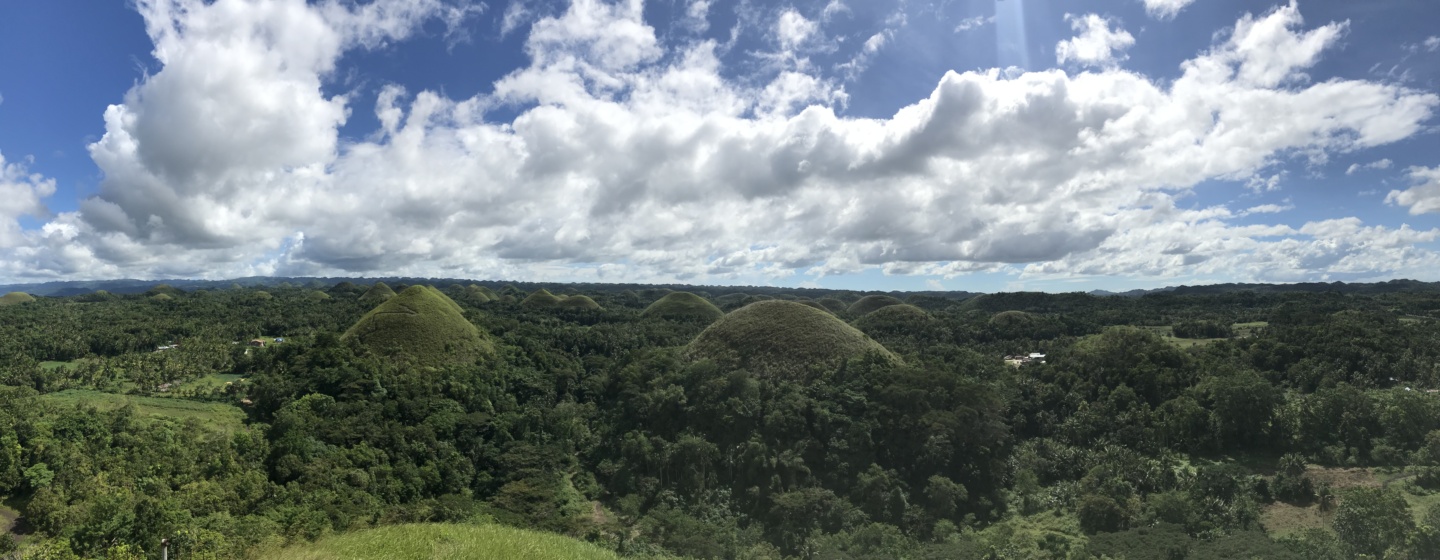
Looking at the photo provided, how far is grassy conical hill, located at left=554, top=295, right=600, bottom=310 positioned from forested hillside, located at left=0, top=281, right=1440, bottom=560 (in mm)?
42160

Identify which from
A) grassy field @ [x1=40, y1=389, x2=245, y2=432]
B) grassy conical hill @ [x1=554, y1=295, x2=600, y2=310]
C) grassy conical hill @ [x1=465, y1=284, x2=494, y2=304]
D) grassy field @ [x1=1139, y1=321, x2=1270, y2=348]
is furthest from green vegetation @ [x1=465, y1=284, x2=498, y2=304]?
grassy field @ [x1=1139, y1=321, x2=1270, y2=348]

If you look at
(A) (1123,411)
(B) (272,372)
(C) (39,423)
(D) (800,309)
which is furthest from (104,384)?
(A) (1123,411)

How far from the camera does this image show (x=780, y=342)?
131 feet

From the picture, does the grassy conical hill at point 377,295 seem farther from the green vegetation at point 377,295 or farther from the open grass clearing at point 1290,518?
the open grass clearing at point 1290,518

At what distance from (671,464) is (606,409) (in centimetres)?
932

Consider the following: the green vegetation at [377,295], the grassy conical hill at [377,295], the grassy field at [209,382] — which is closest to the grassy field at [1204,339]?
the grassy field at [209,382]

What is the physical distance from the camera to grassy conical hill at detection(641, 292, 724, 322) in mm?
75938

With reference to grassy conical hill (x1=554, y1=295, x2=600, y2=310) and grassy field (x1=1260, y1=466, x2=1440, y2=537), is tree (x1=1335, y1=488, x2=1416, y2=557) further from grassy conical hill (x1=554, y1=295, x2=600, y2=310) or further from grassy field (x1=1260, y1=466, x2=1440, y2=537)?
grassy conical hill (x1=554, y1=295, x2=600, y2=310)

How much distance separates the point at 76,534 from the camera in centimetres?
1447

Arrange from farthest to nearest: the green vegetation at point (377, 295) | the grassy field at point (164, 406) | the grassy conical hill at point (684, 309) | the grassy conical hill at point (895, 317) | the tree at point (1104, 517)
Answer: the grassy conical hill at point (684, 309) < the green vegetation at point (377, 295) < the grassy conical hill at point (895, 317) < the grassy field at point (164, 406) < the tree at point (1104, 517)

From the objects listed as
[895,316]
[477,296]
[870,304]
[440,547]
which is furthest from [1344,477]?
[477,296]

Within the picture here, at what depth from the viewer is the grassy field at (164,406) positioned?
968 inches

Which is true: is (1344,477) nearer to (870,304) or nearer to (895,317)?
(895,317)

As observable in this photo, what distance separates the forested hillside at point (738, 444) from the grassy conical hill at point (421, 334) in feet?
0.88
